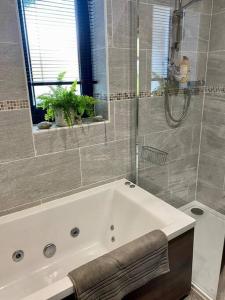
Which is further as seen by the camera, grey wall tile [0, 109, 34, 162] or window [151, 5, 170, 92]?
window [151, 5, 170, 92]

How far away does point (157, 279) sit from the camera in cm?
136

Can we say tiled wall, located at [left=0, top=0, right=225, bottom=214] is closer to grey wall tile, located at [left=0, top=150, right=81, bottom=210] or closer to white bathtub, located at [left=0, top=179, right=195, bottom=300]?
grey wall tile, located at [left=0, top=150, right=81, bottom=210]

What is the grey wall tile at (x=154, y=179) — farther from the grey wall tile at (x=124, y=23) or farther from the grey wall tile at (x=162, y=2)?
the grey wall tile at (x=162, y=2)

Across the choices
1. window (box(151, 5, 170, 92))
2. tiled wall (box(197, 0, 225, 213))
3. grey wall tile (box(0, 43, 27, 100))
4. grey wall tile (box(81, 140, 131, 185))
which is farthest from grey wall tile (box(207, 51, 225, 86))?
grey wall tile (box(0, 43, 27, 100))

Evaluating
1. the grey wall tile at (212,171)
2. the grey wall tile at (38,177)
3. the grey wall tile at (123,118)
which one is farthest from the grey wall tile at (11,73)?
the grey wall tile at (212,171)

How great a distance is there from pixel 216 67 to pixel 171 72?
20.2 inches

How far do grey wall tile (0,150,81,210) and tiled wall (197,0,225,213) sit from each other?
1.42m

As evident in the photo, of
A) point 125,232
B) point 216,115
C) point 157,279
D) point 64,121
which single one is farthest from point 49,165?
point 216,115

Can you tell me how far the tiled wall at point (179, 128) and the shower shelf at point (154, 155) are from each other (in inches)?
1.5

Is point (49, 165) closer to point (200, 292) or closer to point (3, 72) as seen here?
point (3, 72)

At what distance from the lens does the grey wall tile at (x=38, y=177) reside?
1519 millimetres

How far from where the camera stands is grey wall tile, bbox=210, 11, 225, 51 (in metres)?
2.05

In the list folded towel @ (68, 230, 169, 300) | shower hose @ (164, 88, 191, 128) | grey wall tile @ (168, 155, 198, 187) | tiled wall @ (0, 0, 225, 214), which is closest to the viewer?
folded towel @ (68, 230, 169, 300)

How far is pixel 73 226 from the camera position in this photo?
5.84 feet
